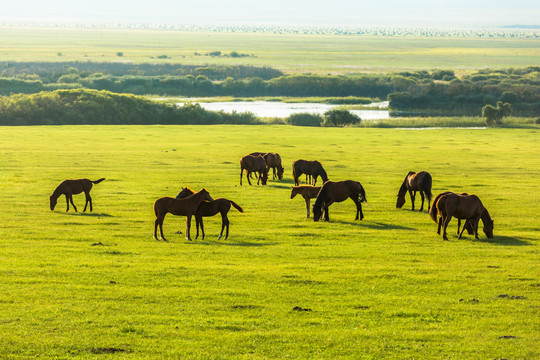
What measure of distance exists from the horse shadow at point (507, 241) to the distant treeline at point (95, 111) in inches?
2751

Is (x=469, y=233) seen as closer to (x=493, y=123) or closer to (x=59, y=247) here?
(x=59, y=247)

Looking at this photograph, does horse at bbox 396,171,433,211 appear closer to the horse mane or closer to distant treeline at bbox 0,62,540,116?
the horse mane

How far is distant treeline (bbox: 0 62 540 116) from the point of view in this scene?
125500mm

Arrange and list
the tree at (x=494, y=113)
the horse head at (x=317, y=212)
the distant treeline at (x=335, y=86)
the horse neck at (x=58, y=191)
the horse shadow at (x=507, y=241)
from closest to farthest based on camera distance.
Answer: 1. the horse shadow at (x=507, y=241)
2. the horse head at (x=317, y=212)
3. the horse neck at (x=58, y=191)
4. the tree at (x=494, y=113)
5. the distant treeline at (x=335, y=86)

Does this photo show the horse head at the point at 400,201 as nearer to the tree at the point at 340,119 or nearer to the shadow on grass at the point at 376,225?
the shadow on grass at the point at 376,225

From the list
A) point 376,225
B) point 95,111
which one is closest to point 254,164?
point 376,225

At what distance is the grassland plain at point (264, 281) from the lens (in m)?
11.8

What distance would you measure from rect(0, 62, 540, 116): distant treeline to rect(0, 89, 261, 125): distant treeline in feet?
144

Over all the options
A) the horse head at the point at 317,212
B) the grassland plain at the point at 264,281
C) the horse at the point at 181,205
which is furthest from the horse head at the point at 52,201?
the horse head at the point at 317,212

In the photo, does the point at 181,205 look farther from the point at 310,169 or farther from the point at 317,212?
the point at 310,169

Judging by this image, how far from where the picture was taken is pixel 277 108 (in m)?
127

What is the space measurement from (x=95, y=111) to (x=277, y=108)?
4597 centimetres

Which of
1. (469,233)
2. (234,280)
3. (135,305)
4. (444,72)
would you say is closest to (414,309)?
(234,280)

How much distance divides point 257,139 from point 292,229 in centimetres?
4491
